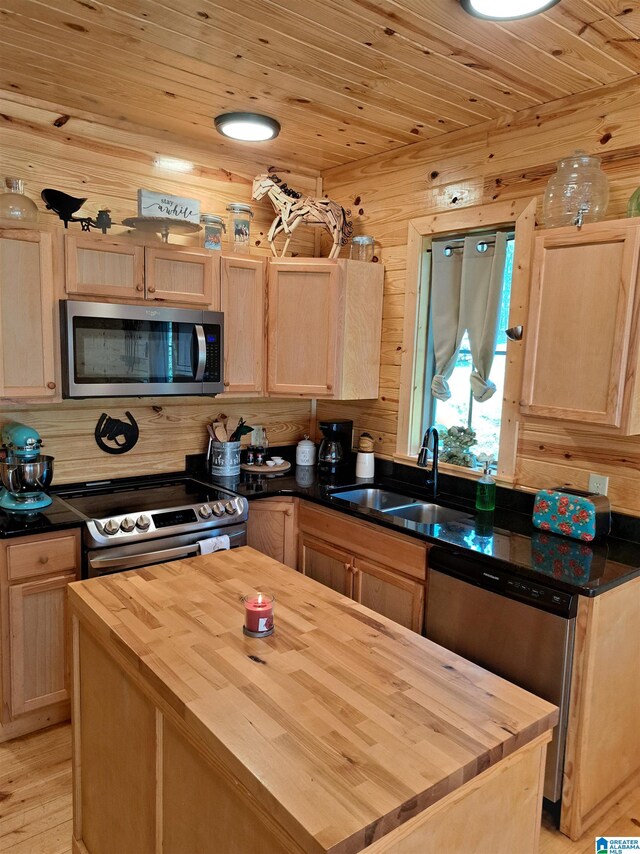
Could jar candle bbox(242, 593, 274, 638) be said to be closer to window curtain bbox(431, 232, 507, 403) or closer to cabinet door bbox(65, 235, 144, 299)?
cabinet door bbox(65, 235, 144, 299)

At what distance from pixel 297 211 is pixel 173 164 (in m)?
0.69

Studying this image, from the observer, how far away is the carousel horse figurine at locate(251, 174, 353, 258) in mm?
3400

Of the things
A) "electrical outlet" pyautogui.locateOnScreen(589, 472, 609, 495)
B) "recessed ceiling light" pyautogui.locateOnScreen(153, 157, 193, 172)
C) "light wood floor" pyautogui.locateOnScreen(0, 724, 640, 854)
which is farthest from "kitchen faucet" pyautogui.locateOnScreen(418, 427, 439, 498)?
"recessed ceiling light" pyautogui.locateOnScreen(153, 157, 193, 172)

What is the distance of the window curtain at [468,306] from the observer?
3.00 metres

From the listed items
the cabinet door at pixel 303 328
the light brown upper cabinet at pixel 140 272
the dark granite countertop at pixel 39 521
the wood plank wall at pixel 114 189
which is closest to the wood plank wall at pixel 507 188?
the cabinet door at pixel 303 328

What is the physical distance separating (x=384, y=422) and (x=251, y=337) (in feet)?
2.94

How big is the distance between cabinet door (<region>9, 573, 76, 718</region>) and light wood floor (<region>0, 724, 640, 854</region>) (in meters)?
0.16

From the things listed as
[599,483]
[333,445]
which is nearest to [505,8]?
[599,483]

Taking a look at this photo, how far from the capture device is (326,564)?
309 cm

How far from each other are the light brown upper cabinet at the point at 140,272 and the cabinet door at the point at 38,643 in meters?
1.26

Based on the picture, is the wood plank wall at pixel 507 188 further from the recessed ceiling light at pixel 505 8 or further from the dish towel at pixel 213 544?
the dish towel at pixel 213 544

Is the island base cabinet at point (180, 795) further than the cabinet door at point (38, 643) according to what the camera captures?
No

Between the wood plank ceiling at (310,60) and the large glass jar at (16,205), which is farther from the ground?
the wood plank ceiling at (310,60)

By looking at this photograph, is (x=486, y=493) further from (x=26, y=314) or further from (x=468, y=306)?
(x=26, y=314)
